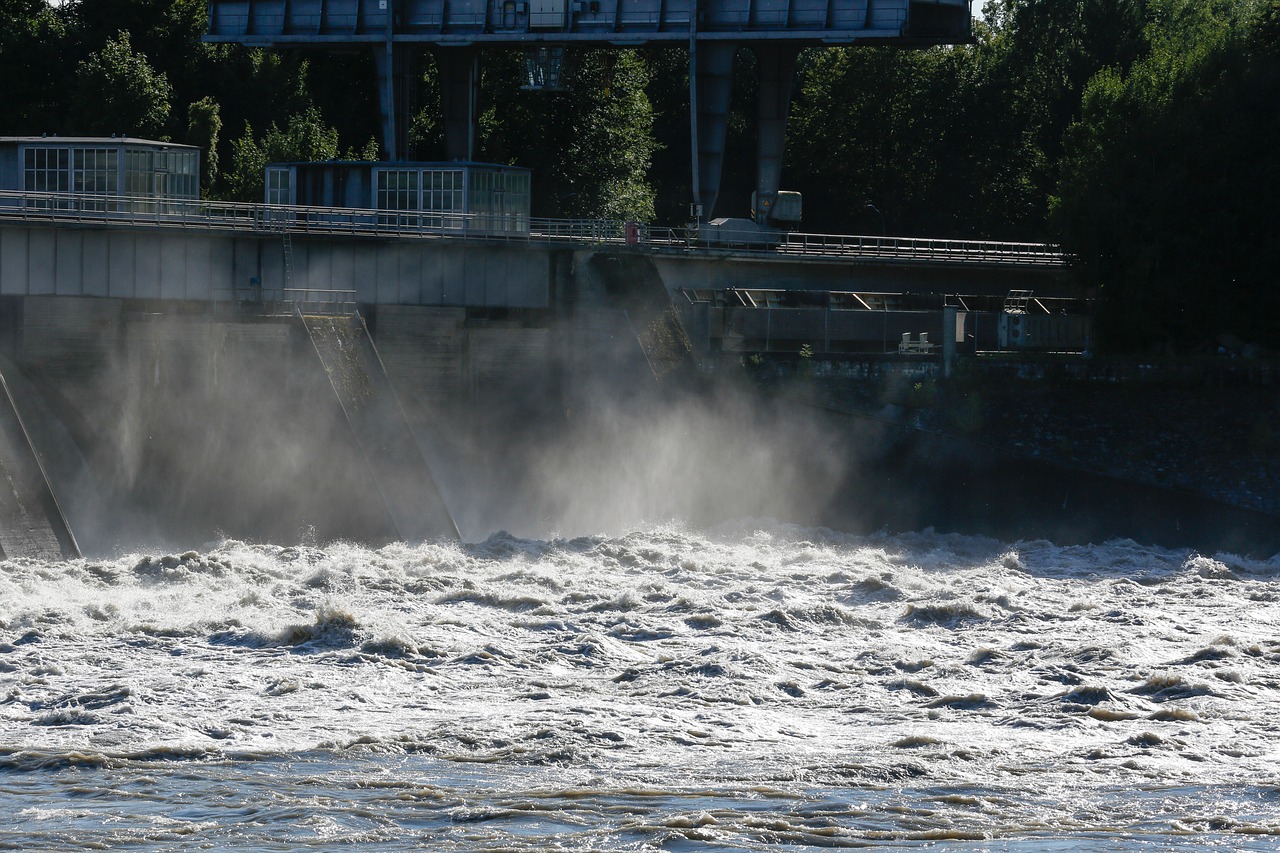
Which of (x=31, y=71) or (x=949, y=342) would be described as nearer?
(x=949, y=342)

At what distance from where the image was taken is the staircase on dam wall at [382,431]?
47375 millimetres

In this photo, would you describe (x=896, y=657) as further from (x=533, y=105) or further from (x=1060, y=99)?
(x=1060, y=99)

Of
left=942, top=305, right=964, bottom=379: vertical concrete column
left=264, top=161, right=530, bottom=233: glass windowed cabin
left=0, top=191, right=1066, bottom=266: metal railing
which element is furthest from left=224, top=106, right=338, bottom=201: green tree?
left=942, top=305, right=964, bottom=379: vertical concrete column

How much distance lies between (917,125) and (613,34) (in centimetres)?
3585

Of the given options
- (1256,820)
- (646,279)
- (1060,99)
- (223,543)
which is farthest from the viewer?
(1060,99)

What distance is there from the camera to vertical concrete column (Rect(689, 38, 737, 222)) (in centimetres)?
7225

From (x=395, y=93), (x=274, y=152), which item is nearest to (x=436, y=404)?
(x=395, y=93)

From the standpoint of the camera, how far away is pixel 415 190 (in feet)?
203

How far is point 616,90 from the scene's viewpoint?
8606 centimetres

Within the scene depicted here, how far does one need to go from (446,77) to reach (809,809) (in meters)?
57.5

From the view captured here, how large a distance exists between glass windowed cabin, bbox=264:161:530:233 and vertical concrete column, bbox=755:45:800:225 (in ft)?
48.1

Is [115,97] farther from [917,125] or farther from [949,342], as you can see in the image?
[917,125]

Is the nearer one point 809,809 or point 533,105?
point 809,809

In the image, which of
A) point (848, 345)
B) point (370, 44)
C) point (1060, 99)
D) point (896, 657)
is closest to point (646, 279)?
point (848, 345)
